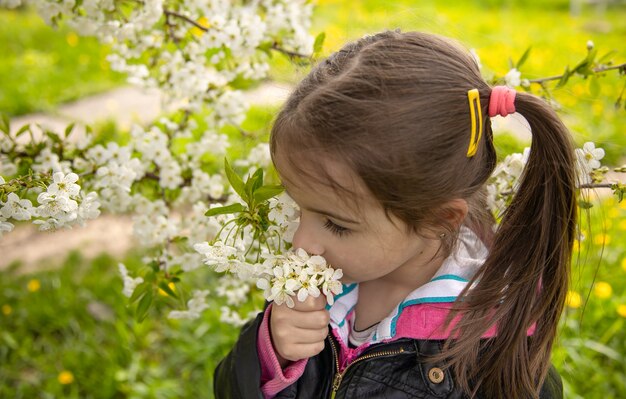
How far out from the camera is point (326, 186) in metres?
1.18

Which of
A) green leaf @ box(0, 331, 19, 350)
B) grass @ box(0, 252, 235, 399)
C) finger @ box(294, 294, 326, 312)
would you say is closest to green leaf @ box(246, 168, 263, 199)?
finger @ box(294, 294, 326, 312)

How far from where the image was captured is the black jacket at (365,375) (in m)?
1.31

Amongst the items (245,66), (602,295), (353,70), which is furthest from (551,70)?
(353,70)

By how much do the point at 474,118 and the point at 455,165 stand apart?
0.09 m

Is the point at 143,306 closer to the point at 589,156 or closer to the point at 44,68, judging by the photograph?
the point at 589,156

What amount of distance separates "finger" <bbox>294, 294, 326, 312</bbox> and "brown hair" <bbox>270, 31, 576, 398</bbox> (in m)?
0.25

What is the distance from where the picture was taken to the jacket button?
1299 mm

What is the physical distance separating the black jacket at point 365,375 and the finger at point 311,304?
0.46 feet

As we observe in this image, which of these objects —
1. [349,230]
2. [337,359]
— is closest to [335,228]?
[349,230]

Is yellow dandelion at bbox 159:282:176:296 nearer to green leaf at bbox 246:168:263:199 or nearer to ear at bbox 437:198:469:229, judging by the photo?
green leaf at bbox 246:168:263:199

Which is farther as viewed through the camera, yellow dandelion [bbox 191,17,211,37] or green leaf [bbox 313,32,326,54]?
yellow dandelion [bbox 191,17,211,37]

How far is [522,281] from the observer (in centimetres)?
135

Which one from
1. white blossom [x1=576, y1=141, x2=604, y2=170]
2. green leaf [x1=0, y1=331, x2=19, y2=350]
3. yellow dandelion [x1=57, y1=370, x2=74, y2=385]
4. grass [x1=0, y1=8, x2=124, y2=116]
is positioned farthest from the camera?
grass [x1=0, y1=8, x2=124, y2=116]

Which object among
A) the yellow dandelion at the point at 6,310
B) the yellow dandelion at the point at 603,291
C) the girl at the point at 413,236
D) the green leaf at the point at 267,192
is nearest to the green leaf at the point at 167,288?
the girl at the point at 413,236
